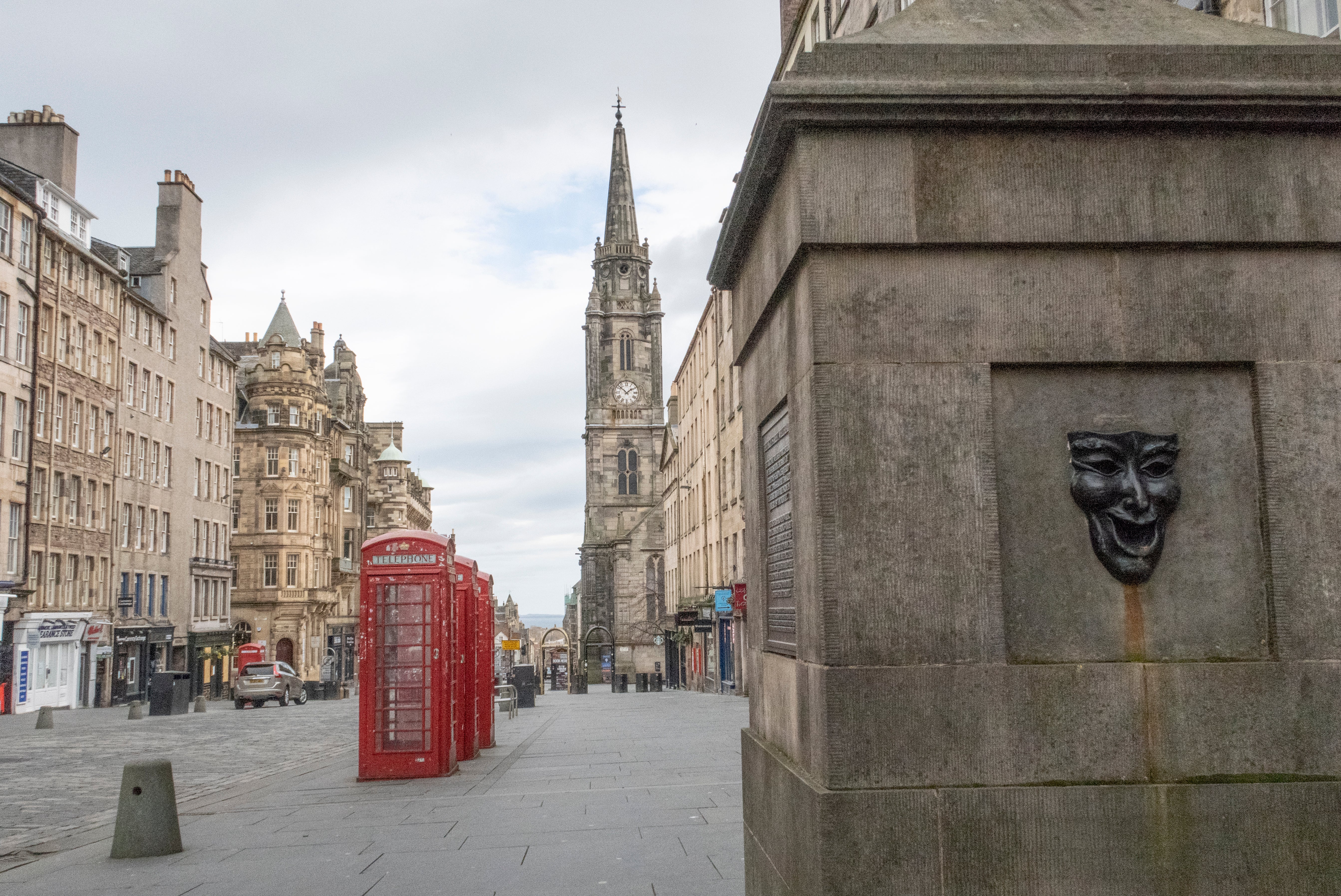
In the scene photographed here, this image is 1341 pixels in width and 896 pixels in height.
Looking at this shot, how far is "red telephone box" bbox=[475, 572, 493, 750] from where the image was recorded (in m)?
18.3

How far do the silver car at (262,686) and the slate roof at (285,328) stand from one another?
33.2 m

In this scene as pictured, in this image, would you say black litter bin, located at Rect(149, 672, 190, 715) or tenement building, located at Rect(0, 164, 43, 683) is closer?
black litter bin, located at Rect(149, 672, 190, 715)

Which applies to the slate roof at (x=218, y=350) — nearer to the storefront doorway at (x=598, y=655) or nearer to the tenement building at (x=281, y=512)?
the tenement building at (x=281, y=512)

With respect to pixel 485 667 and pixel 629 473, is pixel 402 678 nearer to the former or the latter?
pixel 485 667

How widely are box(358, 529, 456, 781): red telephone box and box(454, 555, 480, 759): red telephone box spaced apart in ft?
4.89

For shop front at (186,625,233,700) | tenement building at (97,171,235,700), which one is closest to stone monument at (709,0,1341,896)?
tenement building at (97,171,235,700)

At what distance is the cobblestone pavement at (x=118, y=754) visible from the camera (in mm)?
12094

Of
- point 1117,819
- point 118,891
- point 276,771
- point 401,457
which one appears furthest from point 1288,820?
point 401,457

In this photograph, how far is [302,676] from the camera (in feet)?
214

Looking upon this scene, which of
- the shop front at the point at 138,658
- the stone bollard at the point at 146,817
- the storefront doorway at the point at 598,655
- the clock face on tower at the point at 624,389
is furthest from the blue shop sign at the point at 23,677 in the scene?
the clock face on tower at the point at 624,389

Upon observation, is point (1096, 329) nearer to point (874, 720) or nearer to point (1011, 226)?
point (1011, 226)

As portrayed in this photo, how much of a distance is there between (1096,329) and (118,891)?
279 inches

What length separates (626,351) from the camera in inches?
4250

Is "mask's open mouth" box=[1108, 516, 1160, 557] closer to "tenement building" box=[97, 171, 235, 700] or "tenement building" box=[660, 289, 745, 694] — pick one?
"tenement building" box=[660, 289, 745, 694]
